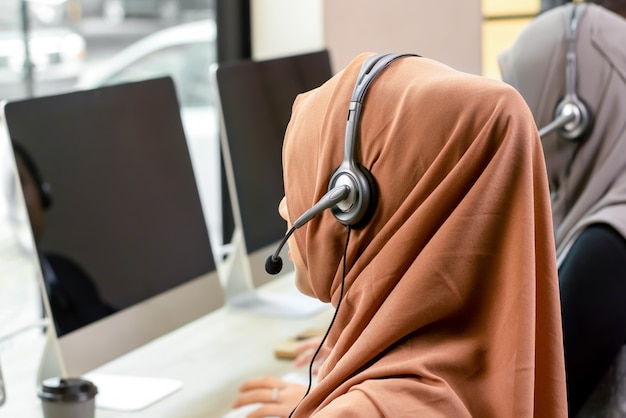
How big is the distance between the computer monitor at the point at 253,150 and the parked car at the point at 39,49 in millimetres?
658

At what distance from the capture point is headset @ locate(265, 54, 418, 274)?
996mm

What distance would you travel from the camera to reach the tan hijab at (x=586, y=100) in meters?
1.63

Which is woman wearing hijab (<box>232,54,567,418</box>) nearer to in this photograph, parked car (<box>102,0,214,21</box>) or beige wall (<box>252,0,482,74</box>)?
beige wall (<box>252,0,482,74</box>)

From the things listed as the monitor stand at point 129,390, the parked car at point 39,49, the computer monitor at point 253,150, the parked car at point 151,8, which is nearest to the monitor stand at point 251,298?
the computer monitor at point 253,150

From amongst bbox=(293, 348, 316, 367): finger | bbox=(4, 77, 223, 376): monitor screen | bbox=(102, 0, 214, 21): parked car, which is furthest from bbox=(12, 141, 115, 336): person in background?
bbox=(102, 0, 214, 21): parked car

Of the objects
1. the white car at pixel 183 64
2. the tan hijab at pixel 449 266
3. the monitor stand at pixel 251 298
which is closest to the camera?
the tan hijab at pixel 449 266

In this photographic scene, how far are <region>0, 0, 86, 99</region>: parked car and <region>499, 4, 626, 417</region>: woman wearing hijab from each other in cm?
116

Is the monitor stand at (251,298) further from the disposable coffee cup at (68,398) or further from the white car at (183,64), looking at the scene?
the white car at (183,64)

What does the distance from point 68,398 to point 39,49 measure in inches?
50.8

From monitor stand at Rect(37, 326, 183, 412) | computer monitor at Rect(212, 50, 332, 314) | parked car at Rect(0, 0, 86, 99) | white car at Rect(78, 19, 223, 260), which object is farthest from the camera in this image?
white car at Rect(78, 19, 223, 260)

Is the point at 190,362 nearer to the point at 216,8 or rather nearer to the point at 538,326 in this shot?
the point at 538,326

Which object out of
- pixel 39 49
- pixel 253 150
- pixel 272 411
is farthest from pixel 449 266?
pixel 39 49

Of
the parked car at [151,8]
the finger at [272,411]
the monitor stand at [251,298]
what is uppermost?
the parked car at [151,8]

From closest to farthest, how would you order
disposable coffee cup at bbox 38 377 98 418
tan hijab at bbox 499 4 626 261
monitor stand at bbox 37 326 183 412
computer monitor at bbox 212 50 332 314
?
disposable coffee cup at bbox 38 377 98 418, monitor stand at bbox 37 326 183 412, tan hijab at bbox 499 4 626 261, computer monitor at bbox 212 50 332 314
